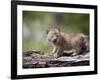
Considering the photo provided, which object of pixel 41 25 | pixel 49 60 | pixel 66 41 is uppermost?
pixel 41 25

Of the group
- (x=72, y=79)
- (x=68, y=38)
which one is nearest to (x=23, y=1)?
(x=68, y=38)

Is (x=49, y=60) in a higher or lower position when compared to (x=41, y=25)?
lower

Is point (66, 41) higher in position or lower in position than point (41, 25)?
lower

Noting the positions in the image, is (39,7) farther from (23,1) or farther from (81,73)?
(81,73)

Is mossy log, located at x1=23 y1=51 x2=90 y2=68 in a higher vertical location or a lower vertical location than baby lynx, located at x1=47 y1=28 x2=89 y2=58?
lower
